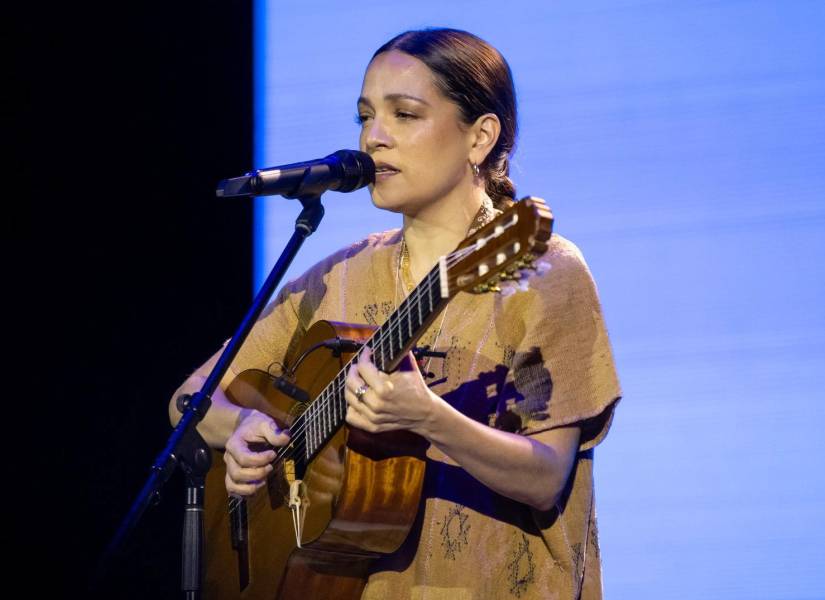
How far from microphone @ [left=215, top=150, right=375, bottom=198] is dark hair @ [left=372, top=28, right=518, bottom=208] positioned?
0.28m

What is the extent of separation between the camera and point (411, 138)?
2.11m

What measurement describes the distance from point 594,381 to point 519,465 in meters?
0.24

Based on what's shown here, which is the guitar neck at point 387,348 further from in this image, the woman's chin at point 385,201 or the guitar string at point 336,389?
the woman's chin at point 385,201

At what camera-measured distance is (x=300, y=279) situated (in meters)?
2.51

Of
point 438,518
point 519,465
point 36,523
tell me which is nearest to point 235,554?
point 438,518

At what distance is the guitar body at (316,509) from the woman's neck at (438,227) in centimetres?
27

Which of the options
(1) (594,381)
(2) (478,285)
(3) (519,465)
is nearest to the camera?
(2) (478,285)

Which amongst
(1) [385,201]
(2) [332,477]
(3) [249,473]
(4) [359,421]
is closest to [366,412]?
(4) [359,421]

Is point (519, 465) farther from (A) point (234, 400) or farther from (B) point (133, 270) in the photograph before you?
(B) point (133, 270)

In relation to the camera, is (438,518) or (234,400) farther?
(234,400)

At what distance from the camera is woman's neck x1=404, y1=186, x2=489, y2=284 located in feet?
7.22

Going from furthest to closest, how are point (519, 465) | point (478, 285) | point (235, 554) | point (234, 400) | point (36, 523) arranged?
point (36, 523)
point (234, 400)
point (235, 554)
point (519, 465)
point (478, 285)

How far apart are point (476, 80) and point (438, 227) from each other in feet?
1.07

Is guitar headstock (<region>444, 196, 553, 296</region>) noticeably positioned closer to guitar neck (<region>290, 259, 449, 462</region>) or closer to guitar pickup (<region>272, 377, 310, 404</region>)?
guitar neck (<region>290, 259, 449, 462</region>)
